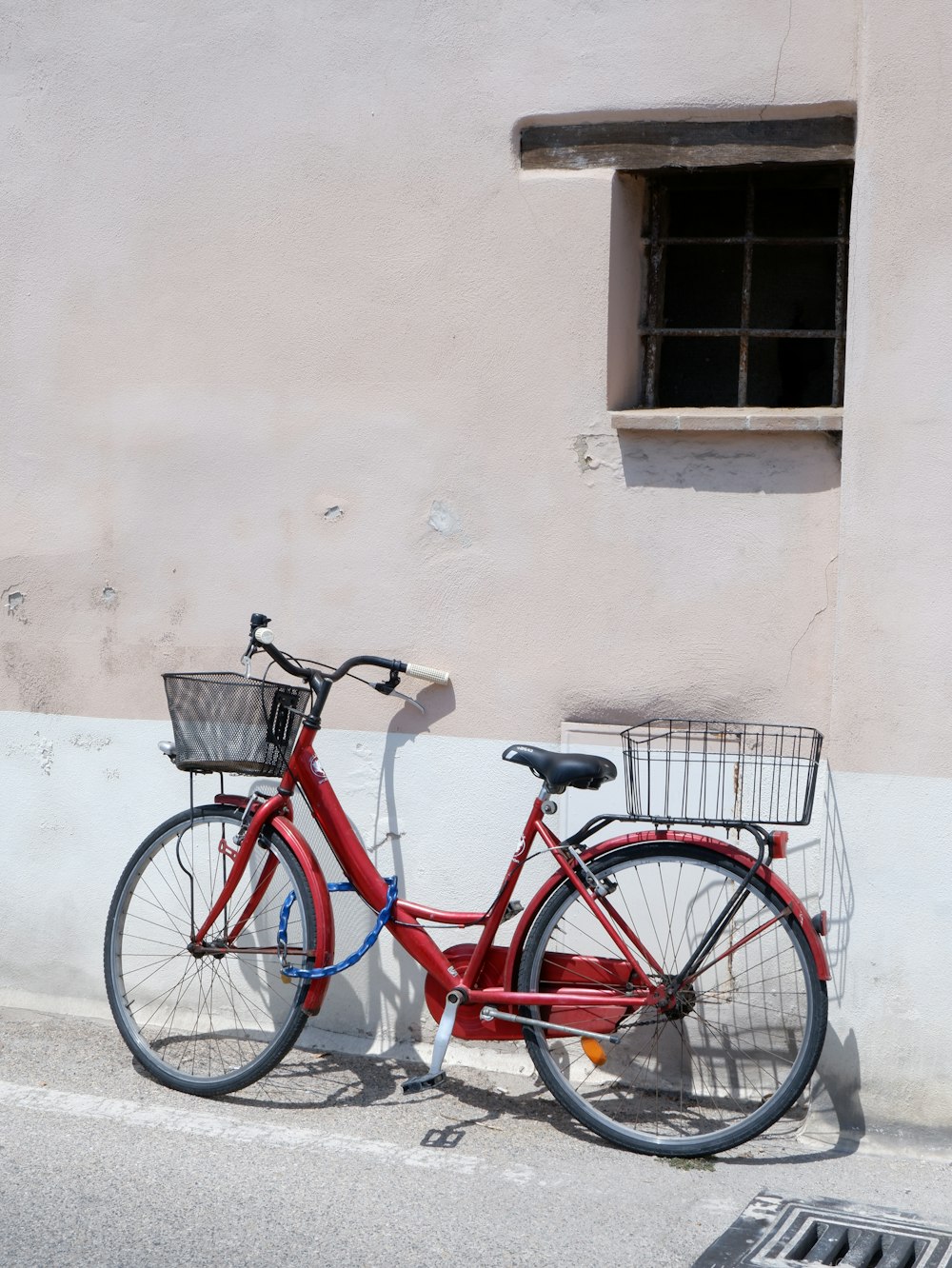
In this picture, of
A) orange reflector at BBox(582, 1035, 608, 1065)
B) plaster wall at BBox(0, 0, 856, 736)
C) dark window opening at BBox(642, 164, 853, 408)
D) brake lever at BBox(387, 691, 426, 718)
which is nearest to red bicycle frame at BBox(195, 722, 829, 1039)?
orange reflector at BBox(582, 1035, 608, 1065)

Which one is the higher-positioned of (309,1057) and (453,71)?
(453,71)

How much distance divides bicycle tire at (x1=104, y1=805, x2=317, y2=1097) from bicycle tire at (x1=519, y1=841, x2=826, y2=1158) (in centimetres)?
95

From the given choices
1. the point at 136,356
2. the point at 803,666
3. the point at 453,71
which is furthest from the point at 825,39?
the point at 136,356

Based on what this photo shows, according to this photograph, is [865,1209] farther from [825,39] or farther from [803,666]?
[825,39]

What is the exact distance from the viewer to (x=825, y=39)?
13.5 feet

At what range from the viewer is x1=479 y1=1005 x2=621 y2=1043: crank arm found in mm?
3969

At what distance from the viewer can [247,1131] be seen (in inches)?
160

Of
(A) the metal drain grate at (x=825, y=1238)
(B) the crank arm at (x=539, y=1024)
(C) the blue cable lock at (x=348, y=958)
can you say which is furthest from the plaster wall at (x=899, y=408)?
(C) the blue cable lock at (x=348, y=958)

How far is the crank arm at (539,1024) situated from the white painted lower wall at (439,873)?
0.44m

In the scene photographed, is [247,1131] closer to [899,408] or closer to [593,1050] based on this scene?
[593,1050]

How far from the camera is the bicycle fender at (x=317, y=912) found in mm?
4180

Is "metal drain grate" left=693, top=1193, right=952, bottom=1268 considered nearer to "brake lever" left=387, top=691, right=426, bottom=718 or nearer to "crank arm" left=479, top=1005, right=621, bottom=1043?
"crank arm" left=479, top=1005, right=621, bottom=1043

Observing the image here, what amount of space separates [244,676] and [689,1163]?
192 centimetres

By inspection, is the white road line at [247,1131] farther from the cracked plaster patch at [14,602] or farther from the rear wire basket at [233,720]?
the cracked plaster patch at [14,602]
